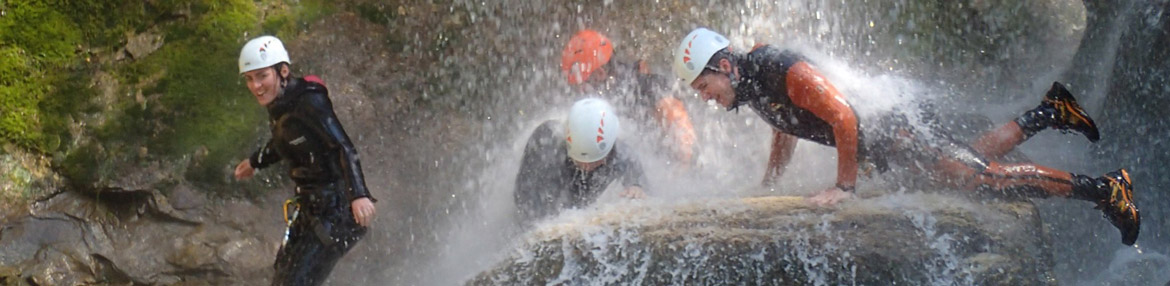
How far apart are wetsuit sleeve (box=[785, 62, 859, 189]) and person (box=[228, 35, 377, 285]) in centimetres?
214

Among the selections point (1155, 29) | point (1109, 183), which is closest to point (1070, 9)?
point (1155, 29)

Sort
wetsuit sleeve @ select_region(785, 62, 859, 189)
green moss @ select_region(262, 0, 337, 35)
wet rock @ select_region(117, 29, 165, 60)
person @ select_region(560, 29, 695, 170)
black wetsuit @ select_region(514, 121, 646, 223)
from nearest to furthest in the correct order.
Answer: wetsuit sleeve @ select_region(785, 62, 859, 189), black wetsuit @ select_region(514, 121, 646, 223), person @ select_region(560, 29, 695, 170), wet rock @ select_region(117, 29, 165, 60), green moss @ select_region(262, 0, 337, 35)

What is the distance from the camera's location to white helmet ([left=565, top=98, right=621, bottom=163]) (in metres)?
5.34

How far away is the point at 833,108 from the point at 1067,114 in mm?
1363

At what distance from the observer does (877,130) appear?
16.2 ft

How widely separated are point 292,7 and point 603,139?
2958 mm

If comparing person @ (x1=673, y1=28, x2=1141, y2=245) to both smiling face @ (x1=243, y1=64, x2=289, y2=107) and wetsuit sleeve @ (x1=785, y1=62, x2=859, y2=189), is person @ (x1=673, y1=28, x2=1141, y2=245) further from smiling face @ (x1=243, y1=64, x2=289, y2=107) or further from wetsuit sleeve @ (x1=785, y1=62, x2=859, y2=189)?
smiling face @ (x1=243, y1=64, x2=289, y2=107)

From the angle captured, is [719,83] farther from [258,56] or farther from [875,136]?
[258,56]

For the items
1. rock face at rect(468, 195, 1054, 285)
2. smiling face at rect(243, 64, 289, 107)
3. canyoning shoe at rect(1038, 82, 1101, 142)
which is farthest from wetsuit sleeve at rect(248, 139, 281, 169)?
canyoning shoe at rect(1038, 82, 1101, 142)

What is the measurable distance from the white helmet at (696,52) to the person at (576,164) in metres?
0.56

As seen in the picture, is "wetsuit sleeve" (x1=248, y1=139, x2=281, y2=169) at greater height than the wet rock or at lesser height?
lesser

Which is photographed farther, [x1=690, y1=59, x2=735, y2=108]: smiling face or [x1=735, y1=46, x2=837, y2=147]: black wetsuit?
[x1=690, y1=59, x2=735, y2=108]: smiling face

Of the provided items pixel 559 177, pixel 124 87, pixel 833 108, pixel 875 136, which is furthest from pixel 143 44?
pixel 875 136

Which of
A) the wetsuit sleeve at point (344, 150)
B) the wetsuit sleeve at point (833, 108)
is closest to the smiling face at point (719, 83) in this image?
the wetsuit sleeve at point (833, 108)
